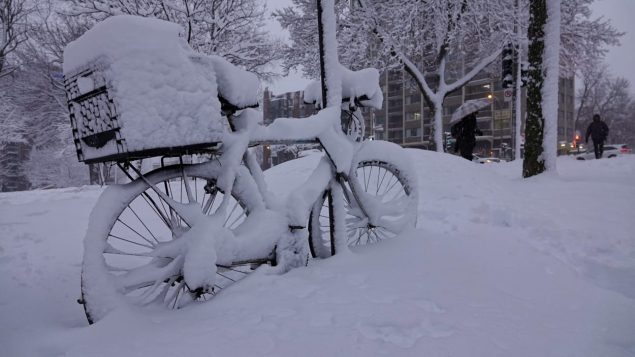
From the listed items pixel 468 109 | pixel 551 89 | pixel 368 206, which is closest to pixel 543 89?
pixel 551 89

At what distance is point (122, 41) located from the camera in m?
1.82

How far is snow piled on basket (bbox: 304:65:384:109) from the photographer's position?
3.08 meters

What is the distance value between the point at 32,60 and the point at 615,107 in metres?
65.2

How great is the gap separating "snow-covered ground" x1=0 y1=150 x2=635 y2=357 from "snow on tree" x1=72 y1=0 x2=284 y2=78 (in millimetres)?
9802

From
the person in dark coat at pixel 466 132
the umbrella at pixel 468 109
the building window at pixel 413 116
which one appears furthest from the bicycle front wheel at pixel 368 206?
the building window at pixel 413 116

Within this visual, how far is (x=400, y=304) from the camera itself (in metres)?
2.07

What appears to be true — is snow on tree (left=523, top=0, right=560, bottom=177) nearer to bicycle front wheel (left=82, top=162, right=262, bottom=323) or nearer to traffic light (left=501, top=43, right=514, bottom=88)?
traffic light (left=501, top=43, right=514, bottom=88)

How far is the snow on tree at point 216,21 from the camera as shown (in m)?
11.5

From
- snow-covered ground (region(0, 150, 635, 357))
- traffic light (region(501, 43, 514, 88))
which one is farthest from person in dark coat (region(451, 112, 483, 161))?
snow-covered ground (region(0, 150, 635, 357))

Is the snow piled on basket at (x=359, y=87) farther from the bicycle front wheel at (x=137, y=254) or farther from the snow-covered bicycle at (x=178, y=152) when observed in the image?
the bicycle front wheel at (x=137, y=254)

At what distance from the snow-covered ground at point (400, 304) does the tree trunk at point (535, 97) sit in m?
3.30

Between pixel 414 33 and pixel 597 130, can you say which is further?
pixel 414 33

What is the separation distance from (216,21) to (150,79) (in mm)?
12217

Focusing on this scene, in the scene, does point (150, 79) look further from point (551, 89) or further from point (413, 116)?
point (413, 116)
